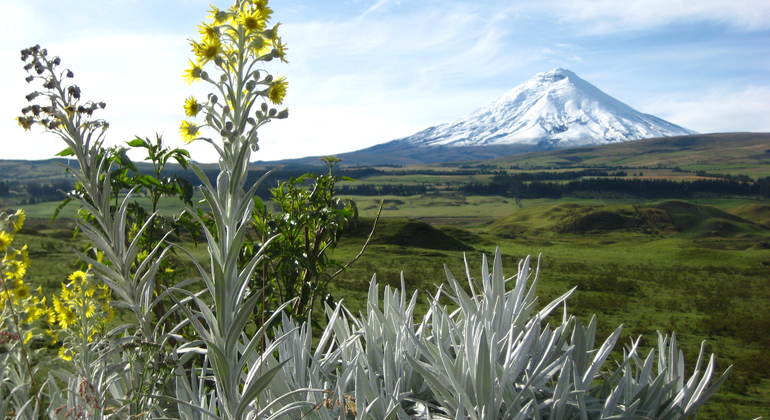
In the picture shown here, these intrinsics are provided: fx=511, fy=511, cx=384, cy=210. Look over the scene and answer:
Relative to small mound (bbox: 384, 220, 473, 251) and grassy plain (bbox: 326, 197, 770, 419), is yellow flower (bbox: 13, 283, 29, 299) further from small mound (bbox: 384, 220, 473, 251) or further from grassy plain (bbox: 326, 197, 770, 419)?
small mound (bbox: 384, 220, 473, 251)

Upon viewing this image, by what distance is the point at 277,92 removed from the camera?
1.72 m

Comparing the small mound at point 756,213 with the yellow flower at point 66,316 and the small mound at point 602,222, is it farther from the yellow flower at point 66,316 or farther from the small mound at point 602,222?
the yellow flower at point 66,316

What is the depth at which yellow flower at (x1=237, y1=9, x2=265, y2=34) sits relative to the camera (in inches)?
61.2

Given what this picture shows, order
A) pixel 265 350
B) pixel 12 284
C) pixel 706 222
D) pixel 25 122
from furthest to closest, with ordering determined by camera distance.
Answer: pixel 706 222
pixel 12 284
pixel 25 122
pixel 265 350

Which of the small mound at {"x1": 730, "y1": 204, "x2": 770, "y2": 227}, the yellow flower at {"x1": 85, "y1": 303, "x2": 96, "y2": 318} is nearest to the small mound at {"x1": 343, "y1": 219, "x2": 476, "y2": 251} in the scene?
the yellow flower at {"x1": 85, "y1": 303, "x2": 96, "y2": 318}

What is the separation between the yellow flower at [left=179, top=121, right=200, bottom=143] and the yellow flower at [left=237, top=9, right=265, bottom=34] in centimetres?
34

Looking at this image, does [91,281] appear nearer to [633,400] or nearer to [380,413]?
[380,413]

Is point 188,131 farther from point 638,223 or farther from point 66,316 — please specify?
point 638,223

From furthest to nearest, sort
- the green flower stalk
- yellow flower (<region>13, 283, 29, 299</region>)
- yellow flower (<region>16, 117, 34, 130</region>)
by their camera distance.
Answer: yellow flower (<region>13, 283, 29, 299</region>) → yellow flower (<region>16, 117, 34, 130</region>) → the green flower stalk

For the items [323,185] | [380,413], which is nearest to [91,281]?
[380,413]

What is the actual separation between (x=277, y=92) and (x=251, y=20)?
244 mm

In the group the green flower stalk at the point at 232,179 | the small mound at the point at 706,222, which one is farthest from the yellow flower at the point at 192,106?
the small mound at the point at 706,222

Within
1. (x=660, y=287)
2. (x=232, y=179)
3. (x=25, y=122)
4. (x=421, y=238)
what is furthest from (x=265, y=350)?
(x=421, y=238)

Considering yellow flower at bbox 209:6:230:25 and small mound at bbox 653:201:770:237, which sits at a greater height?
yellow flower at bbox 209:6:230:25
